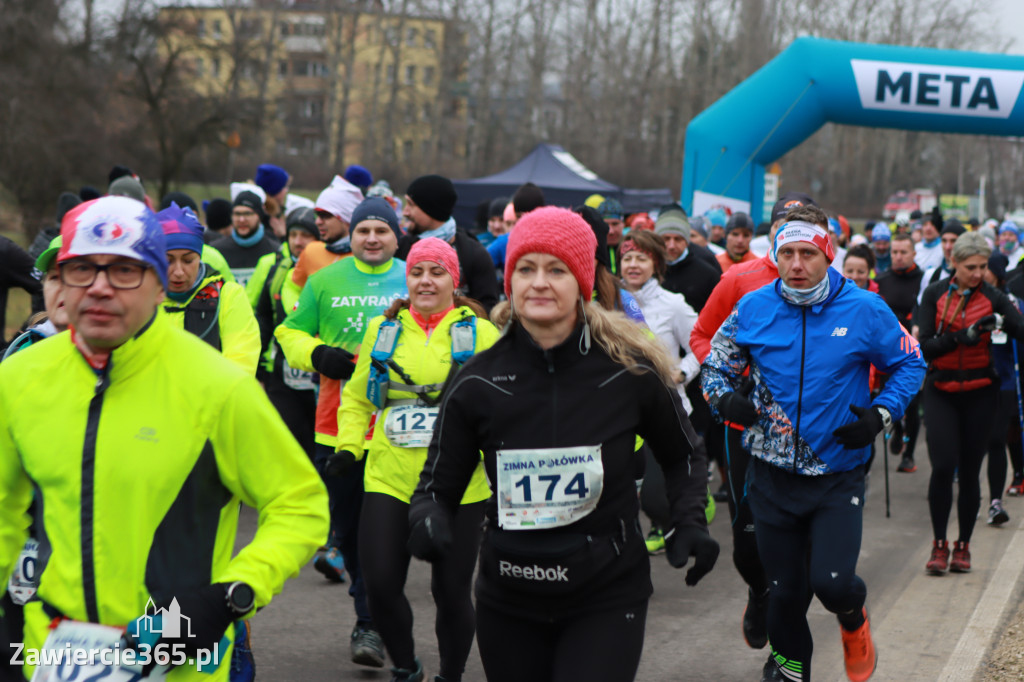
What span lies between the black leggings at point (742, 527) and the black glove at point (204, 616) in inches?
136

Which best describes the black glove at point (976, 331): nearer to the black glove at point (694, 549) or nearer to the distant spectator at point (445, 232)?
the distant spectator at point (445, 232)

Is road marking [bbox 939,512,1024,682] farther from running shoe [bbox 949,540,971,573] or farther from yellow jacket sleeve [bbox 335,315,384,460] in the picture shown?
yellow jacket sleeve [bbox 335,315,384,460]

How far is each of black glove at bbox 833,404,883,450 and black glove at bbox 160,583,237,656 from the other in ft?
9.04

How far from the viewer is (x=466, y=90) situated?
53688 millimetres

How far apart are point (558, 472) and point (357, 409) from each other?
2251 mm

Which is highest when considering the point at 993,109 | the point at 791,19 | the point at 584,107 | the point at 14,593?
the point at 791,19

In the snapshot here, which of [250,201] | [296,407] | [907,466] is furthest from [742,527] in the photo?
[907,466]

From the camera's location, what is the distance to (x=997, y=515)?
8898 mm

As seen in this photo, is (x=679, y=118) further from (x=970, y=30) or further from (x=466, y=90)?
(x=970, y=30)

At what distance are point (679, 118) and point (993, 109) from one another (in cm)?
4320

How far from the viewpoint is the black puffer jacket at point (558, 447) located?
3293 millimetres

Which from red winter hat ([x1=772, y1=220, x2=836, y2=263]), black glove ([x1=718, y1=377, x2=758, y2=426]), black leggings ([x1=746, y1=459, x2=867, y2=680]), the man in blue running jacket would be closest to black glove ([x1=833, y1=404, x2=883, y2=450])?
the man in blue running jacket

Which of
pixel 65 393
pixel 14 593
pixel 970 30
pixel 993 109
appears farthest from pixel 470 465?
pixel 970 30

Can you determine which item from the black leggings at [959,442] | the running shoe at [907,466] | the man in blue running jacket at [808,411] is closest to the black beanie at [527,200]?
the black leggings at [959,442]
